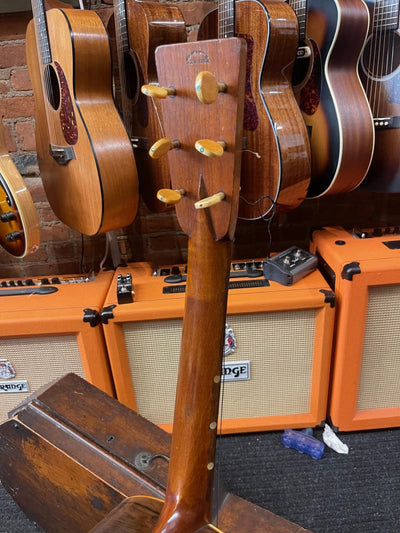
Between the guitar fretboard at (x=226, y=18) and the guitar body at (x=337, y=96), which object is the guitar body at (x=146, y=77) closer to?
the guitar fretboard at (x=226, y=18)

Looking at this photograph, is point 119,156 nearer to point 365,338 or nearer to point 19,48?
point 19,48

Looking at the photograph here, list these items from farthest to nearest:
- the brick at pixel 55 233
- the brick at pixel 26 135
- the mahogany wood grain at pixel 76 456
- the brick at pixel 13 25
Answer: the brick at pixel 55 233 < the brick at pixel 26 135 < the brick at pixel 13 25 < the mahogany wood grain at pixel 76 456

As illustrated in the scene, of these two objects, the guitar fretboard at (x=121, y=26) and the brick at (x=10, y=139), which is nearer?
the guitar fretboard at (x=121, y=26)

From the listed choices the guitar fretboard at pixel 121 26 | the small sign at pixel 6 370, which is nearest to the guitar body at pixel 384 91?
the guitar fretboard at pixel 121 26

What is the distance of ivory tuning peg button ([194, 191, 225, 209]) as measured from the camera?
417 mm

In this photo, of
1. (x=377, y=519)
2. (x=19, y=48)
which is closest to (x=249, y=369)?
(x=377, y=519)

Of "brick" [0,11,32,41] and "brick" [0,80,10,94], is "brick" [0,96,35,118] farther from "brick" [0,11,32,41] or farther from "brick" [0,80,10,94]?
"brick" [0,11,32,41]

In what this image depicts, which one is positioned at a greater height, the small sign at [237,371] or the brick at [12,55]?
the brick at [12,55]

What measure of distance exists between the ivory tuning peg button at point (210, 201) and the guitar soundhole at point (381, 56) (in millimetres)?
860

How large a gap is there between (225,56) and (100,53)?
0.68m

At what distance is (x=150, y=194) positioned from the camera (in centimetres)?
116

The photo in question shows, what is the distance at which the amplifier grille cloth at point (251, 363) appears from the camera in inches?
41.1

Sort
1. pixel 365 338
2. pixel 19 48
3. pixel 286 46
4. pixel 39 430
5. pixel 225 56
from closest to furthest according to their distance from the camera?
pixel 225 56, pixel 39 430, pixel 286 46, pixel 365 338, pixel 19 48

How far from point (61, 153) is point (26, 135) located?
318mm
